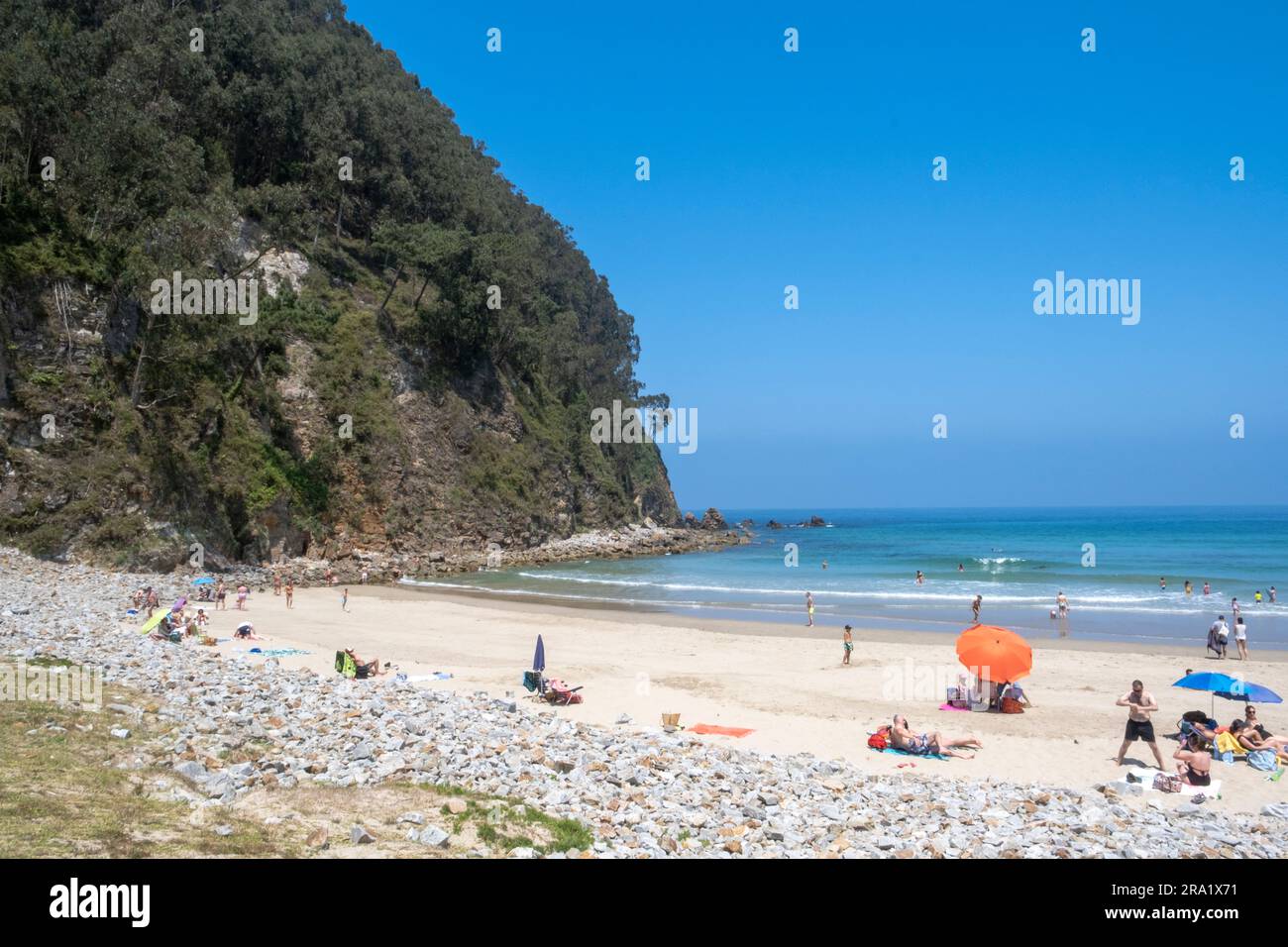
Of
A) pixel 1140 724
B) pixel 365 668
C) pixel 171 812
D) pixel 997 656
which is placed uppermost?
pixel 171 812

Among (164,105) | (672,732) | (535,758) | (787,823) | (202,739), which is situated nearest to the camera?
(787,823)

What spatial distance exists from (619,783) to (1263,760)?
10682 millimetres

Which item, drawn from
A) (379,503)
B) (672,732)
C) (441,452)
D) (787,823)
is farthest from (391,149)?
(787,823)

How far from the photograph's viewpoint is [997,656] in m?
16.3

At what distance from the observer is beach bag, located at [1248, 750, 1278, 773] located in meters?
12.6

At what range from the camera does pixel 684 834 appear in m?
8.02

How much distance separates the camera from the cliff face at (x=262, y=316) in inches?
1220

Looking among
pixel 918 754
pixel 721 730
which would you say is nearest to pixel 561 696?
pixel 721 730

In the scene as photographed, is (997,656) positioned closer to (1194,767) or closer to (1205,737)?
(1205,737)

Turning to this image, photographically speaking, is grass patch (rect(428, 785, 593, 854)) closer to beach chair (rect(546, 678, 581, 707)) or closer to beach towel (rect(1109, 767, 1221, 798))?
beach chair (rect(546, 678, 581, 707))

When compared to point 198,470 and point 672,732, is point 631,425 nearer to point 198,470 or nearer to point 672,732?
point 198,470

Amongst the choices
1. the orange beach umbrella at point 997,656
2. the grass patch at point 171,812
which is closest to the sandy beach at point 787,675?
the orange beach umbrella at point 997,656

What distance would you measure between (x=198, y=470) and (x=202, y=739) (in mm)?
30158

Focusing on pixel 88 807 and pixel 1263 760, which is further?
pixel 1263 760
